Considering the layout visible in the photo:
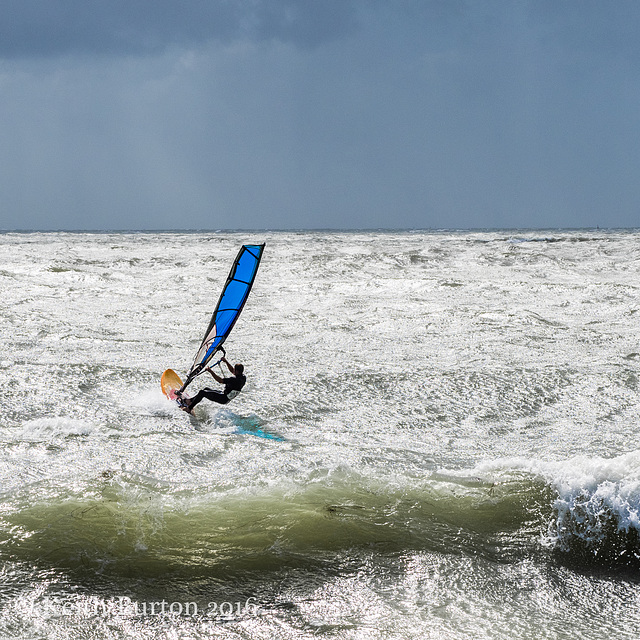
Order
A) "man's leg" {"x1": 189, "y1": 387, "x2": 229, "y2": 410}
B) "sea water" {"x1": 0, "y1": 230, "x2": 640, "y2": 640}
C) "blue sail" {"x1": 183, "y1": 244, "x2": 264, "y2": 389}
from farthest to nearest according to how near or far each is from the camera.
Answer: "blue sail" {"x1": 183, "y1": 244, "x2": 264, "y2": 389}
"man's leg" {"x1": 189, "y1": 387, "x2": 229, "y2": 410}
"sea water" {"x1": 0, "y1": 230, "x2": 640, "y2": 640}

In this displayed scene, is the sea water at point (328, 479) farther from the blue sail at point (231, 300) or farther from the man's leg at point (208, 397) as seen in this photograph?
the blue sail at point (231, 300)

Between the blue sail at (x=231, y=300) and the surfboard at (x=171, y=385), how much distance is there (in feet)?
0.90

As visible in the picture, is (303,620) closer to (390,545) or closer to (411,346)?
(390,545)

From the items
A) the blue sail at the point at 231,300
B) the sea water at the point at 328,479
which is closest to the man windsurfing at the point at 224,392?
the sea water at the point at 328,479

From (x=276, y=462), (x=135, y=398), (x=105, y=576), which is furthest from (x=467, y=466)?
(x=135, y=398)

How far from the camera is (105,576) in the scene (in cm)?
380

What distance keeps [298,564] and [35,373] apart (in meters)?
5.48

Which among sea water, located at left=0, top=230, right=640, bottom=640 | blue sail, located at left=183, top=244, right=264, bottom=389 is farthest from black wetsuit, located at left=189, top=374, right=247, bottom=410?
blue sail, located at left=183, top=244, right=264, bottom=389

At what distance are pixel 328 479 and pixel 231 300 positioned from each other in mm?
3377

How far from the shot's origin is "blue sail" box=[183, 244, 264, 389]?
310 inches

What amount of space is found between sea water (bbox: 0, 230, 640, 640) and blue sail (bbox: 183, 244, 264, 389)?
74 cm

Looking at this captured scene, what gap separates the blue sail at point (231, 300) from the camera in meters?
7.87

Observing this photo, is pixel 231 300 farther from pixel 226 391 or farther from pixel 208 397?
pixel 208 397

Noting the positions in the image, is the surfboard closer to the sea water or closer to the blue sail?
the sea water
